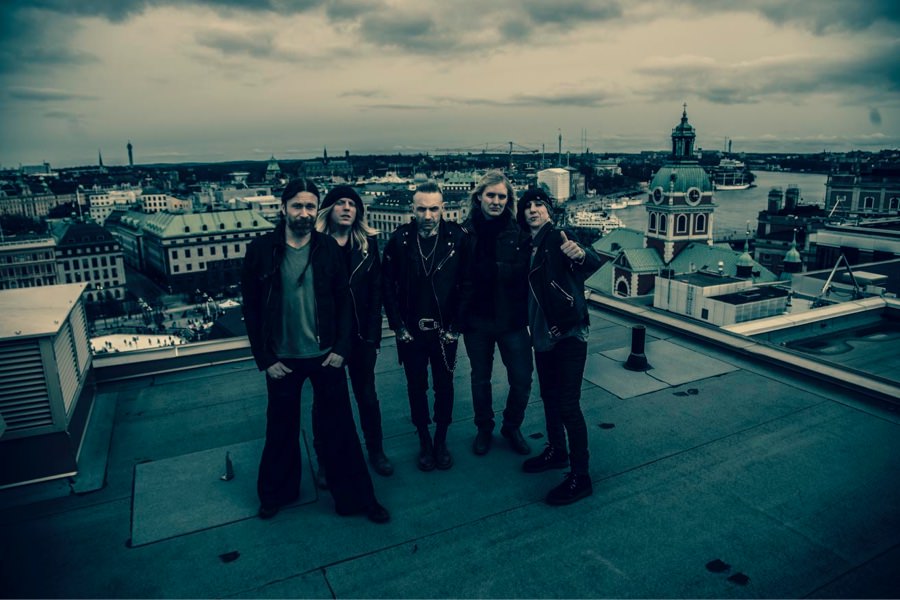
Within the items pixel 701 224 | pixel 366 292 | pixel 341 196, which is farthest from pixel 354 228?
pixel 701 224

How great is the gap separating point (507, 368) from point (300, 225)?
4.77 feet

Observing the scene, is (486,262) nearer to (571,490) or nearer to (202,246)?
(571,490)

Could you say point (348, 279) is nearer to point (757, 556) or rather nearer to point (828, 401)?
point (757, 556)

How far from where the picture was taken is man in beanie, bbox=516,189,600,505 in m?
3.13

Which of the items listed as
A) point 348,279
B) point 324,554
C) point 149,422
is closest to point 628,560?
point 324,554

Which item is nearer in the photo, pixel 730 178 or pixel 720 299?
pixel 720 299

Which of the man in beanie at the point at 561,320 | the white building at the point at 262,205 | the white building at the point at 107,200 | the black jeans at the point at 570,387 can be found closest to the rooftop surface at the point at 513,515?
the man in beanie at the point at 561,320

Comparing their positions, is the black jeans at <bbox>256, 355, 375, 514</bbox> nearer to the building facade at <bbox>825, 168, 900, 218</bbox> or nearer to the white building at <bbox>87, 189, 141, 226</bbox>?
the building facade at <bbox>825, 168, 900, 218</bbox>

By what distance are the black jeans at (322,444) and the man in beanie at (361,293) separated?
0.19 m

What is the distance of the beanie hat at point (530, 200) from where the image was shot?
3.29 meters

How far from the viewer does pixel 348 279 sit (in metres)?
3.18

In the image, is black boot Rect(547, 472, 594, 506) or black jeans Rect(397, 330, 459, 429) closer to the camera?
black boot Rect(547, 472, 594, 506)

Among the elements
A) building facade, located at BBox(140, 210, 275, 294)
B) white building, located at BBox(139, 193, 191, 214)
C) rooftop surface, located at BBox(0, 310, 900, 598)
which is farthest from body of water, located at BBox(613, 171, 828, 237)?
white building, located at BBox(139, 193, 191, 214)

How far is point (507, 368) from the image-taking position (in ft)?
11.8
